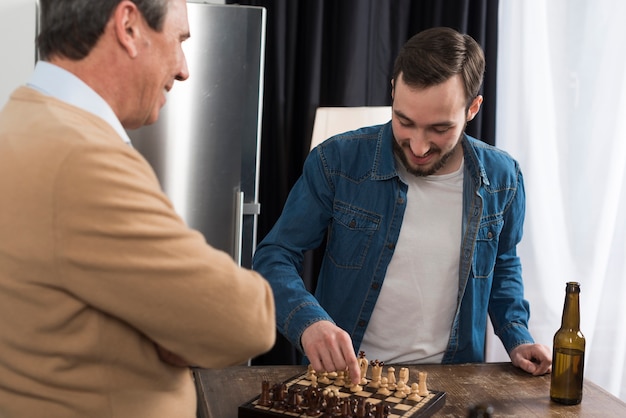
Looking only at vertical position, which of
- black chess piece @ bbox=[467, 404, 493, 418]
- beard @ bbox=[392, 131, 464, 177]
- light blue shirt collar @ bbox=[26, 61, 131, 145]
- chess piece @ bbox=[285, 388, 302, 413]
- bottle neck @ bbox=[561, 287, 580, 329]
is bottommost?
chess piece @ bbox=[285, 388, 302, 413]

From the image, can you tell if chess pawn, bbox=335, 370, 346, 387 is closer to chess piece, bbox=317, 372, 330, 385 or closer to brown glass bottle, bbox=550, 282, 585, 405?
chess piece, bbox=317, 372, 330, 385

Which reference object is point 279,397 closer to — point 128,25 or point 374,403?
point 374,403

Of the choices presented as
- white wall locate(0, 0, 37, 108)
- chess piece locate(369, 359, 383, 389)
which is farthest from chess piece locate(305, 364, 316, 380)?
white wall locate(0, 0, 37, 108)

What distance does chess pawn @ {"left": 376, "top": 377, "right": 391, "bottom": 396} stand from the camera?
178 centimetres

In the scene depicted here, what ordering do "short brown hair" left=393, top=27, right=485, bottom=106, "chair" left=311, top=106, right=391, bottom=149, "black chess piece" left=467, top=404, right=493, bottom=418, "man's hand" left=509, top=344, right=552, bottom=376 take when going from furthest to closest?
"chair" left=311, top=106, right=391, bottom=149 < "short brown hair" left=393, top=27, right=485, bottom=106 < "man's hand" left=509, top=344, right=552, bottom=376 < "black chess piece" left=467, top=404, right=493, bottom=418

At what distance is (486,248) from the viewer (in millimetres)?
2246

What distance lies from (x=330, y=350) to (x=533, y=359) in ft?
1.86

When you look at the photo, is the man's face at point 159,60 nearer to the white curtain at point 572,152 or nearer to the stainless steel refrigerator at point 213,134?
the stainless steel refrigerator at point 213,134

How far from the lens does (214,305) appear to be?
3.66 ft

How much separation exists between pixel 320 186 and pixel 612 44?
2203mm

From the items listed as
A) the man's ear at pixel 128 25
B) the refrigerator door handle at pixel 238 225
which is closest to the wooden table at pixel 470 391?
the man's ear at pixel 128 25

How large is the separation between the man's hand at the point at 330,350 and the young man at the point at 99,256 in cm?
54

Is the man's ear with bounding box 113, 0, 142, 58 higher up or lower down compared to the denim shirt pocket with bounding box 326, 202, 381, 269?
higher up

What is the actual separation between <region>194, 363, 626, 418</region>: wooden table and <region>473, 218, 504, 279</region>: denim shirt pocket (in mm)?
288
